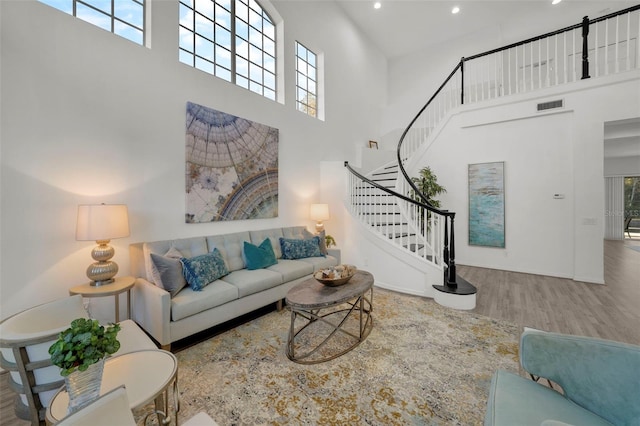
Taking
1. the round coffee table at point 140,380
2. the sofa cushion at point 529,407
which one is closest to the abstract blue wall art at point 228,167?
the round coffee table at point 140,380

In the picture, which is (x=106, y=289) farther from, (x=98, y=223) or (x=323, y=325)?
(x=323, y=325)

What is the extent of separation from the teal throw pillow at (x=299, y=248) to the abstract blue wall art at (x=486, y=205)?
141 inches

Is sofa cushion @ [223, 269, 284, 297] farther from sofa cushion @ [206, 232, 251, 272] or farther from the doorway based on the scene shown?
the doorway

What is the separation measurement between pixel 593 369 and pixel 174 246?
3459 millimetres

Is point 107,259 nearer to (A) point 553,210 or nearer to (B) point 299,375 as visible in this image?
(B) point 299,375

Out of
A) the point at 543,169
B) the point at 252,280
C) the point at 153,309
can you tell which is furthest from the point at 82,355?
the point at 543,169

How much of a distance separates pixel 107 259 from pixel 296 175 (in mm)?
3130

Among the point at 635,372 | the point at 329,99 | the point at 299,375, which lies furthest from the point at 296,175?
the point at 635,372

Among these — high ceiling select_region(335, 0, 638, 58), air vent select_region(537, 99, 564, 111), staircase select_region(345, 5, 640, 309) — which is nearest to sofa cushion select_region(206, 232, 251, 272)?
staircase select_region(345, 5, 640, 309)

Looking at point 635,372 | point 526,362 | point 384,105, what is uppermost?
point 384,105

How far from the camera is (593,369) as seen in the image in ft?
4.15

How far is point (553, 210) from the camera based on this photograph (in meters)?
4.76

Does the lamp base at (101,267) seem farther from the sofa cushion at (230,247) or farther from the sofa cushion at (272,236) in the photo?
the sofa cushion at (272,236)

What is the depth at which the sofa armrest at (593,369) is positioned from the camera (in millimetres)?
1167
